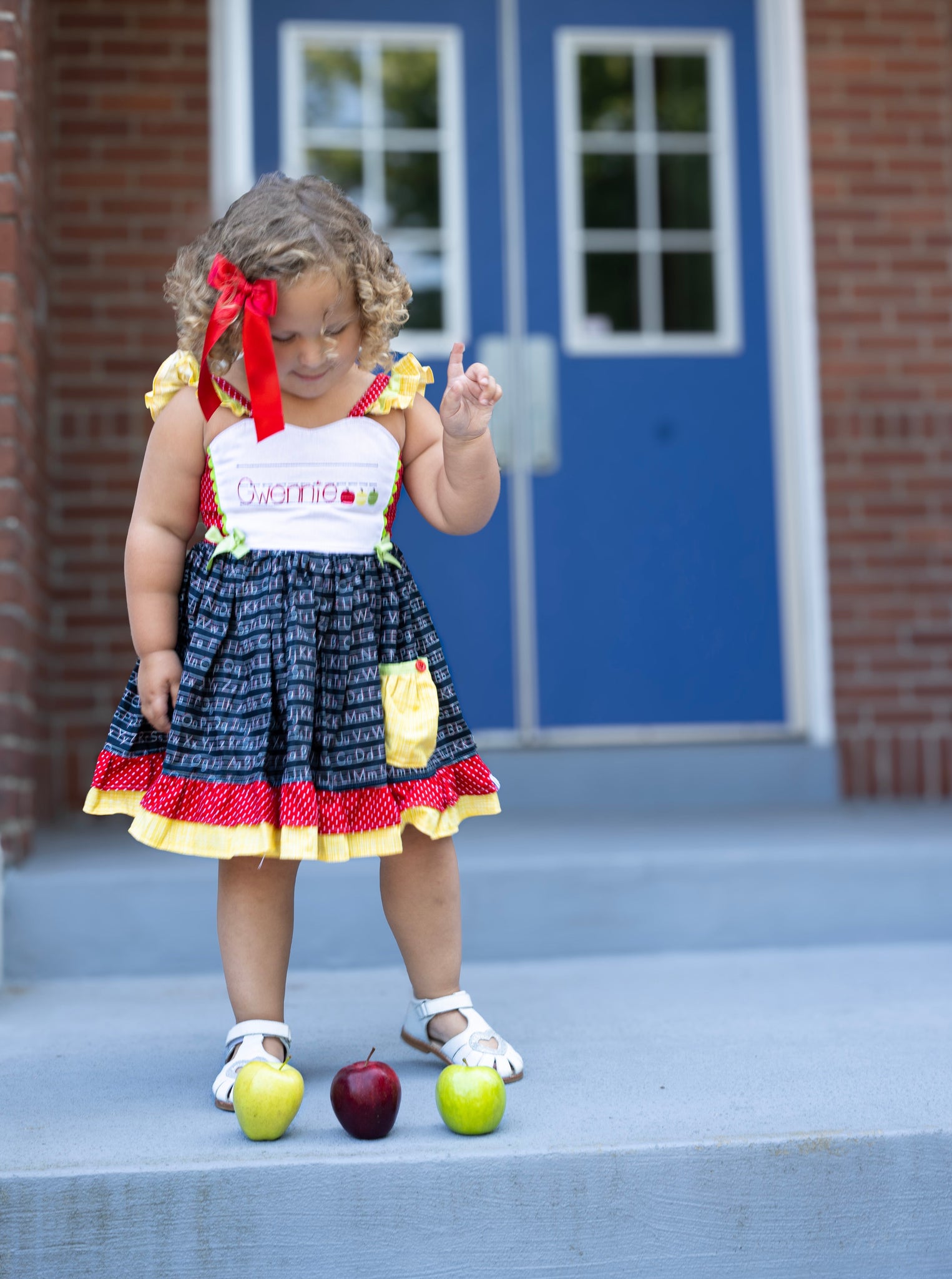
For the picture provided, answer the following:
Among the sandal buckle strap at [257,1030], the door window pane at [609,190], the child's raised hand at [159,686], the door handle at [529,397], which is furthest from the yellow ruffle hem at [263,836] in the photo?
the door window pane at [609,190]

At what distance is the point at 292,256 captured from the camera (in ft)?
6.30

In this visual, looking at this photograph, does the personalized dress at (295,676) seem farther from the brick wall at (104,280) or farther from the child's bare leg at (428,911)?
the brick wall at (104,280)

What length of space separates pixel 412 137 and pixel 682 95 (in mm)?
916

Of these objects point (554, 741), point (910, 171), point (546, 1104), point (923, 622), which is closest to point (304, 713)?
point (546, 1104)

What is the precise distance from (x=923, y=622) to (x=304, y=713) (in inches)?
115

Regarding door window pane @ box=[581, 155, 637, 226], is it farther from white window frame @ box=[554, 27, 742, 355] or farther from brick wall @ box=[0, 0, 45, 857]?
brick wall @ box=[0, 0, 45, 857]

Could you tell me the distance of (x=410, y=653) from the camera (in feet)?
7.06

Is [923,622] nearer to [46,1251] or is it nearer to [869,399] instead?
[869,399]

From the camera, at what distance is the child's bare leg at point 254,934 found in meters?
2.08

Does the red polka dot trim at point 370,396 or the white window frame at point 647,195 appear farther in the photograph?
the white window frame at point 647,195

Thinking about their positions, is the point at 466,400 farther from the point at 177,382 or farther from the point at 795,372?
the point at 795,372

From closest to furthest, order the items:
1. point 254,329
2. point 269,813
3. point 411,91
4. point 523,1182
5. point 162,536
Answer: point 523,1182 < point 254,329 < point 269,813 < point 162,536 < point 411,91

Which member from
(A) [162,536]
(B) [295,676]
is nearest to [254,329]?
(A) [162,536]

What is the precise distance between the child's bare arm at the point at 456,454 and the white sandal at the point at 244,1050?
2.69 ft
